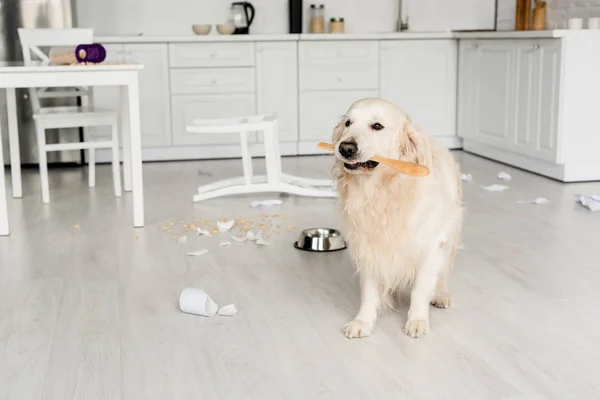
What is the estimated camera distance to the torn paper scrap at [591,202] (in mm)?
3906

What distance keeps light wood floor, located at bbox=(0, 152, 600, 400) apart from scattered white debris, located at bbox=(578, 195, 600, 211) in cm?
12

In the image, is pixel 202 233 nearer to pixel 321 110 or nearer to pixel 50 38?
pixel 50 38

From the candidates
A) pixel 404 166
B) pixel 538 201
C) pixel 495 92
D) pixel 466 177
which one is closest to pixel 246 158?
pixel 466 177

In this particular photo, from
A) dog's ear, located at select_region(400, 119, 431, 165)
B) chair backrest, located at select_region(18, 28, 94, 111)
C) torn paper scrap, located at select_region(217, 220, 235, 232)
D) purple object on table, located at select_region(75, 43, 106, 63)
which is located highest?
chair backrest, located at select_region(18, 28, 94, 111)

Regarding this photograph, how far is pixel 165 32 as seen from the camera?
20.1ft

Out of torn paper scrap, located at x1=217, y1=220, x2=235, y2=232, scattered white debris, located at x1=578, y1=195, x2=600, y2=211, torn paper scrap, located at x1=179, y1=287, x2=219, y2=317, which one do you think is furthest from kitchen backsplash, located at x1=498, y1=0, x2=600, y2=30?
torn paper scrap, located at x1=179, y1=287, x2=219, y2=317

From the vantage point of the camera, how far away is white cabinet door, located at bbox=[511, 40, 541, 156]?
4.86 m

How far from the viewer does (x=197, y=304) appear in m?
2.43

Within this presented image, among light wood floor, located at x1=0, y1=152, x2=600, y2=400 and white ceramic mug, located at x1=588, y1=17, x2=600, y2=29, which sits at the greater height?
white ceramic mug, located at x1=588, y1=17, x2=600, y2=29

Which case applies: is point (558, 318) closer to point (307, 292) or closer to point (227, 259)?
point (307, 292)

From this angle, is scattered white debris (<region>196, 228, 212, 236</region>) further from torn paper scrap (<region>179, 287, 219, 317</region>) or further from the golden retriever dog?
the golden retriever dog

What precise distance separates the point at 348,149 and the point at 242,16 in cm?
419

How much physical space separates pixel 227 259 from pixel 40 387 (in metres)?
1.27

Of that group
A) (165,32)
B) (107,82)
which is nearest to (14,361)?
(107,82)
